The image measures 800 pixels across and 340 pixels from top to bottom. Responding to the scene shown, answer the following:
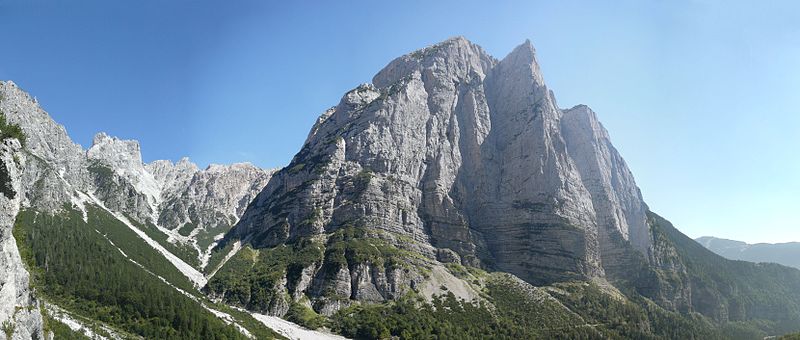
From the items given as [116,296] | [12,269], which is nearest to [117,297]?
[116,296]

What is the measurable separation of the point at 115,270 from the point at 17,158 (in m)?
121

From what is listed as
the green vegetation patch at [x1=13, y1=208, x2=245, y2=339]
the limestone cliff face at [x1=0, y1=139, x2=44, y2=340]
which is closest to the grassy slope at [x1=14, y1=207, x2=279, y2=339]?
the green vegetation patch at [x1=13, y1=208, x2=245, y2=339]

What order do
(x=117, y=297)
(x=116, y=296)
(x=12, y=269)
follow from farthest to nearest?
(x=116, y=296), (x=117, y=297), (x=12, y=269)

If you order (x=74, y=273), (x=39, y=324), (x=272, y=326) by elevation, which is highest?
(x=74, y=273)

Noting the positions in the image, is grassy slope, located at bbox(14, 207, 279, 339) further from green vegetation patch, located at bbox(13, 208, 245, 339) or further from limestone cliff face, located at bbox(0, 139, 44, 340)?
limestone cliff face, located at bbox(0, 139, 44, 340)

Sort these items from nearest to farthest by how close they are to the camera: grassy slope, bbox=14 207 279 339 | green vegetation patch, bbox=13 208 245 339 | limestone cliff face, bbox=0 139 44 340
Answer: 1. limestone cliff face, bbox=0 139 44 340
2. green vegetation patch, bbox=13 208 245 339
3. grassy slope, bbox=14 207 279 339

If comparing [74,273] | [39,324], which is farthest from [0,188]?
[74,273]

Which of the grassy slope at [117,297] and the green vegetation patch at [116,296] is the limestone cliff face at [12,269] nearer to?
the green vegetation patch at [116,296]

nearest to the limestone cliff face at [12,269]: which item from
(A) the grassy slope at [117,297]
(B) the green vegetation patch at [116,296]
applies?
(B) the green vegetation patch at [116,296]

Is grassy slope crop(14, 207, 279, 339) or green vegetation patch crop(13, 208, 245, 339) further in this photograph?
grassy slope crop(14, 207, 279, 339)

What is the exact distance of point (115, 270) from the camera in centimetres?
17800

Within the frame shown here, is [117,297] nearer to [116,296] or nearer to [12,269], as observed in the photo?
[116,296]

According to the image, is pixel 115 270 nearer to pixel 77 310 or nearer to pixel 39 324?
pixel 77 310

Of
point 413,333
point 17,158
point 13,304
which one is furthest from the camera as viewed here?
point 413,333
